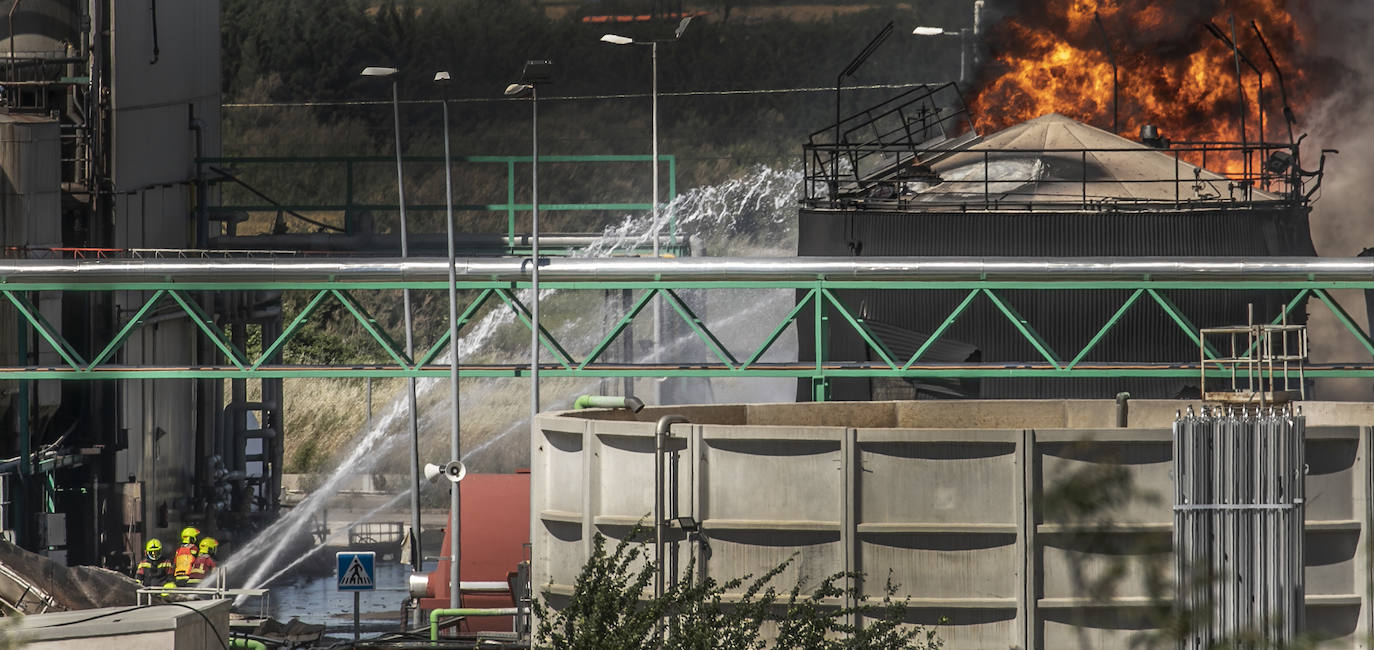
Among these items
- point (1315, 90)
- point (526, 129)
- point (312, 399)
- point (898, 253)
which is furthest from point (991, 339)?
point (526, 129)

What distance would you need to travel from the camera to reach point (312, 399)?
6894cm

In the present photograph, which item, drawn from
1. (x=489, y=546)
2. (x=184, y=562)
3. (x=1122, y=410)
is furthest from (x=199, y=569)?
(x=1122, y=410)

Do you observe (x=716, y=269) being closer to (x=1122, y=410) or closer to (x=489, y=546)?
(x=489, y=546)

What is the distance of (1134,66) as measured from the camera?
1917 inches

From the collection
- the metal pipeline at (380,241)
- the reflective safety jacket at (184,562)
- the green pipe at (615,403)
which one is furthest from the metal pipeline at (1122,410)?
the metal pipeline at (380,241)

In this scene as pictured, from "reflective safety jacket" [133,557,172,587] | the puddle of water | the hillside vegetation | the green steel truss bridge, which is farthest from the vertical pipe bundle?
the hillside vegetation

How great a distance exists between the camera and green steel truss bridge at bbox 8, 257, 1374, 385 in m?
28.1

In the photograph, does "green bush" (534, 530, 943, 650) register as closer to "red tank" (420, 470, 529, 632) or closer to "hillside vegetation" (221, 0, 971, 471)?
"red tank" (420, 470, 529, 632)

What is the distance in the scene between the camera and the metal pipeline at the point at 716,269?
28.0m

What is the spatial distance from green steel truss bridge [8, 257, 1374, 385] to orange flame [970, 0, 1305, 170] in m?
18.0

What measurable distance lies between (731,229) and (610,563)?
63657mm

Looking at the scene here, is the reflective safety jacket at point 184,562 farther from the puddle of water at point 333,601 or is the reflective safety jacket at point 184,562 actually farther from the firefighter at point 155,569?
the puddle of water at point 333,601

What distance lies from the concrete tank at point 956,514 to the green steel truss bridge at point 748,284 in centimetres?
1336

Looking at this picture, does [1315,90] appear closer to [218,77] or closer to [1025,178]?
[1025,178]
